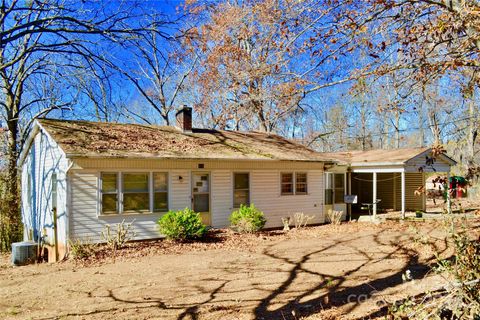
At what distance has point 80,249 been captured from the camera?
10.5 m

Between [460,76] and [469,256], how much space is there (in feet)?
15.4

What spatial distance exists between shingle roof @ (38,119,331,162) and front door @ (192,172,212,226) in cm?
88

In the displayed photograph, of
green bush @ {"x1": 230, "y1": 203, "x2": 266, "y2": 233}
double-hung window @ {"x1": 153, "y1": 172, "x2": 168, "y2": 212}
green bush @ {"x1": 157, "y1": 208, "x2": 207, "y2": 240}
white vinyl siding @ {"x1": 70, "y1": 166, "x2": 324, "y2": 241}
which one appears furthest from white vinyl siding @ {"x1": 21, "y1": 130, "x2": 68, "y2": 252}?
green bush @ {"x1": 230, "y1": 203, "x2": 266, "y2": 233}

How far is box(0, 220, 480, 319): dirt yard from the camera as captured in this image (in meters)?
6.04

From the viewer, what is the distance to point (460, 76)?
23.5 ft

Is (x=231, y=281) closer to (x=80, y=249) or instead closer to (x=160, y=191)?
(x=80, y=249)

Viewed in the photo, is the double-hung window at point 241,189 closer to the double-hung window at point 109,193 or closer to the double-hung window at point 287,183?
the double-hung window at point 287,183

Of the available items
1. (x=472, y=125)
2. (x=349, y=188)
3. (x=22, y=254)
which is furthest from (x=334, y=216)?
(x=22, y=254)

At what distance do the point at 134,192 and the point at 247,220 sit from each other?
4.04 metres

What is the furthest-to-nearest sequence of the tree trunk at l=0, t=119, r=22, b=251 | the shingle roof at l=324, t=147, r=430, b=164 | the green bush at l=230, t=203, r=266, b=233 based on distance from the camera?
the shingle roof at l=324, t=147, r=430, b=164 → the tree trunk at l=0, t=119, r=22, b=251 → the green bush at l=230, t=203, r=266, b=233

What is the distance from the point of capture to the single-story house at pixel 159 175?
38.5 ft

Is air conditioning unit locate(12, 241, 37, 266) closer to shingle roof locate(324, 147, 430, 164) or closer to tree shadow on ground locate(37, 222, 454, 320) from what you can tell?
tree shadow on ground locate(37, 222, 454, 320)

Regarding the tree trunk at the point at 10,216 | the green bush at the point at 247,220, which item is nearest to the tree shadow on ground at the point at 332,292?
the green bush at the point at 247,220

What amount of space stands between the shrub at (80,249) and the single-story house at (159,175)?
1.76 ft
